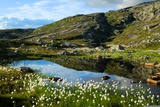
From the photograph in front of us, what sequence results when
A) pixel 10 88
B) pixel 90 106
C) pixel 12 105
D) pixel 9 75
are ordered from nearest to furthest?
pixel 90 106, pixel 12 105, pixel 10 88, pixel 9 75

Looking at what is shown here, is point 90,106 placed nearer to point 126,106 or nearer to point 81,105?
point 81,105

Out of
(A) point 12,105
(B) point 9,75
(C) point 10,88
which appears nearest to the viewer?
(A) point 12,105

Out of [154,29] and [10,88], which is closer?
[10,88]

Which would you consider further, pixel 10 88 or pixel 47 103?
pixel 10 88

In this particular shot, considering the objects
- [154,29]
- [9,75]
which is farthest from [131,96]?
[154,29]

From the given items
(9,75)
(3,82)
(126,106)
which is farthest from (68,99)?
(9,75)

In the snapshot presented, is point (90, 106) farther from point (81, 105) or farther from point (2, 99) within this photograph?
point (2, 99)

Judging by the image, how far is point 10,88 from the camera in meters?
24.4

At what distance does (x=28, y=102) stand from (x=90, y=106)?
4830 mm

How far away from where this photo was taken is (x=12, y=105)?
19438 mm

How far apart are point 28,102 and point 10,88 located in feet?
17.3

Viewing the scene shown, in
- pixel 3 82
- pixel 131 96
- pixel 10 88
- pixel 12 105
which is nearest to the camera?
pixel 12 105

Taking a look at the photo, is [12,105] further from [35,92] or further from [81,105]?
[81,105]

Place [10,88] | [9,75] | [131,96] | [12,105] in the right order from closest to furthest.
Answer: [12,105]
[131,96]
[10,88]
[9,75]
